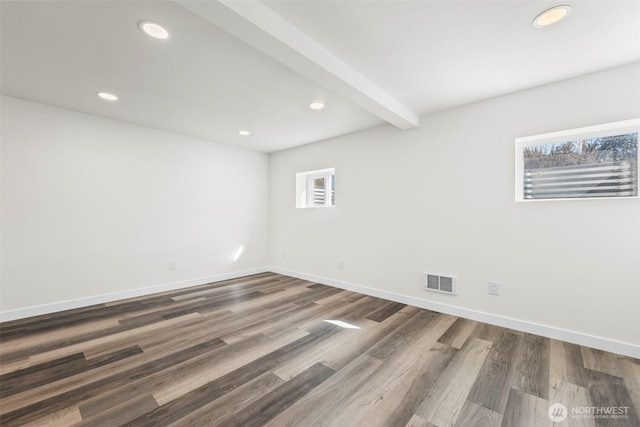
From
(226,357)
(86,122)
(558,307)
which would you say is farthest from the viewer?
(86,122)

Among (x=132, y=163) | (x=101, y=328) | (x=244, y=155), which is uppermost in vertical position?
(x=244, y=155)

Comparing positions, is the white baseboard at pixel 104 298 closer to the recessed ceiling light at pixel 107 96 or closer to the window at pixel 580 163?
the recessed ceiling light at pixel 107 96

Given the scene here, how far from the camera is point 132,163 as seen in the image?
11.7 feet

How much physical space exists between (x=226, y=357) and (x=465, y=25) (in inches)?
114

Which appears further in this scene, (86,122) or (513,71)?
(86,122)

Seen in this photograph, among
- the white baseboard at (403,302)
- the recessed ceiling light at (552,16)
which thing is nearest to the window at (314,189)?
the white baseboard at (403,302)

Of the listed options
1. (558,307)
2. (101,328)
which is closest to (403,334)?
(558,307)

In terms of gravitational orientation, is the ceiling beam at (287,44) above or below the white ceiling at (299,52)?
below

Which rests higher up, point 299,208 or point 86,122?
point 86,122

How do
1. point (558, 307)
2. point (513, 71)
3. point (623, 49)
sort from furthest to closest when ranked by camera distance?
1. point (558, 307)
2. point (513, 71)
3. point (623, 49)

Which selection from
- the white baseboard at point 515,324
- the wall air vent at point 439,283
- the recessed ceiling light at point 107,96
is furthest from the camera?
the wall air vent at point 439,283

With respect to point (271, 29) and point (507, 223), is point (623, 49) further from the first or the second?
point (271, 29)

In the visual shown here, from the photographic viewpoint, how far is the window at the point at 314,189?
14.8ft

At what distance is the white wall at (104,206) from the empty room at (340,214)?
2cm
